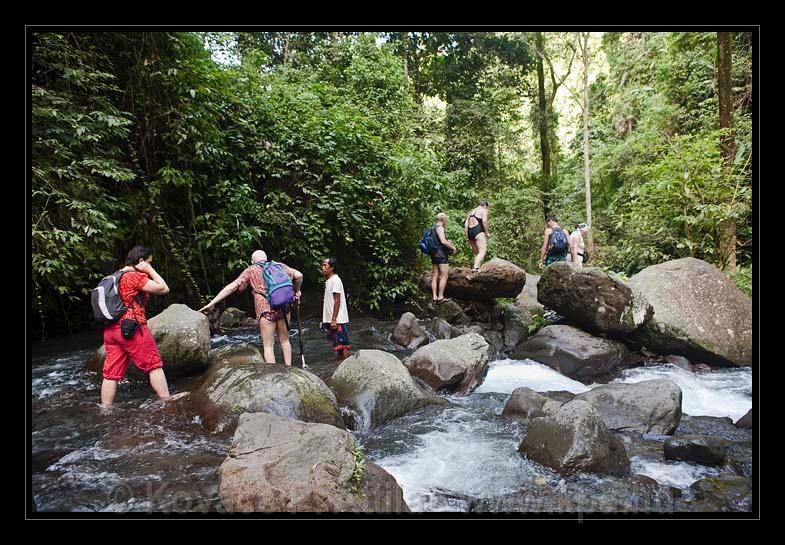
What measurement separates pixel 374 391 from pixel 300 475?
233 cm

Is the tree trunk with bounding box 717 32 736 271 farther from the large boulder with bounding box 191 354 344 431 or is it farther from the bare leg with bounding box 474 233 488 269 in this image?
the large boulder with bounding box 191 354 344 431

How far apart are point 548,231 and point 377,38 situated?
960cm

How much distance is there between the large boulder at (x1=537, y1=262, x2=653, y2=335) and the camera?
25.2 feet

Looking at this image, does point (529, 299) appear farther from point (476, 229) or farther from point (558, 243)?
point (476, 229)

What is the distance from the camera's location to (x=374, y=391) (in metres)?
5.22

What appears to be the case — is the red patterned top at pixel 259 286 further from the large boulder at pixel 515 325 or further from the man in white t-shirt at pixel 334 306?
the large boulder at pixel 515 325

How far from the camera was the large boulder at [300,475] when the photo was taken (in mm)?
2803

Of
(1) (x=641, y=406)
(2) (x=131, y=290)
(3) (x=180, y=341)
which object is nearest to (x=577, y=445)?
(1) (x=641, y=406)

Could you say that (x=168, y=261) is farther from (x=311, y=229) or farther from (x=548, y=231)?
(x=548, y=231)

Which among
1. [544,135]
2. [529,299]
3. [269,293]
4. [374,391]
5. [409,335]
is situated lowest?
[374,391]

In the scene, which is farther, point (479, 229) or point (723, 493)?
point (479, 229)

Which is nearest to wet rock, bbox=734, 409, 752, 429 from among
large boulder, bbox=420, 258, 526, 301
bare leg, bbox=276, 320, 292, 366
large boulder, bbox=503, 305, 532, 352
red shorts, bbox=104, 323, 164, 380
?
large boulder, bbox=503, 305, 532, 352

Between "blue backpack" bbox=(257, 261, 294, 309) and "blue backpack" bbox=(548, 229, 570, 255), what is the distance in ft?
23.9
